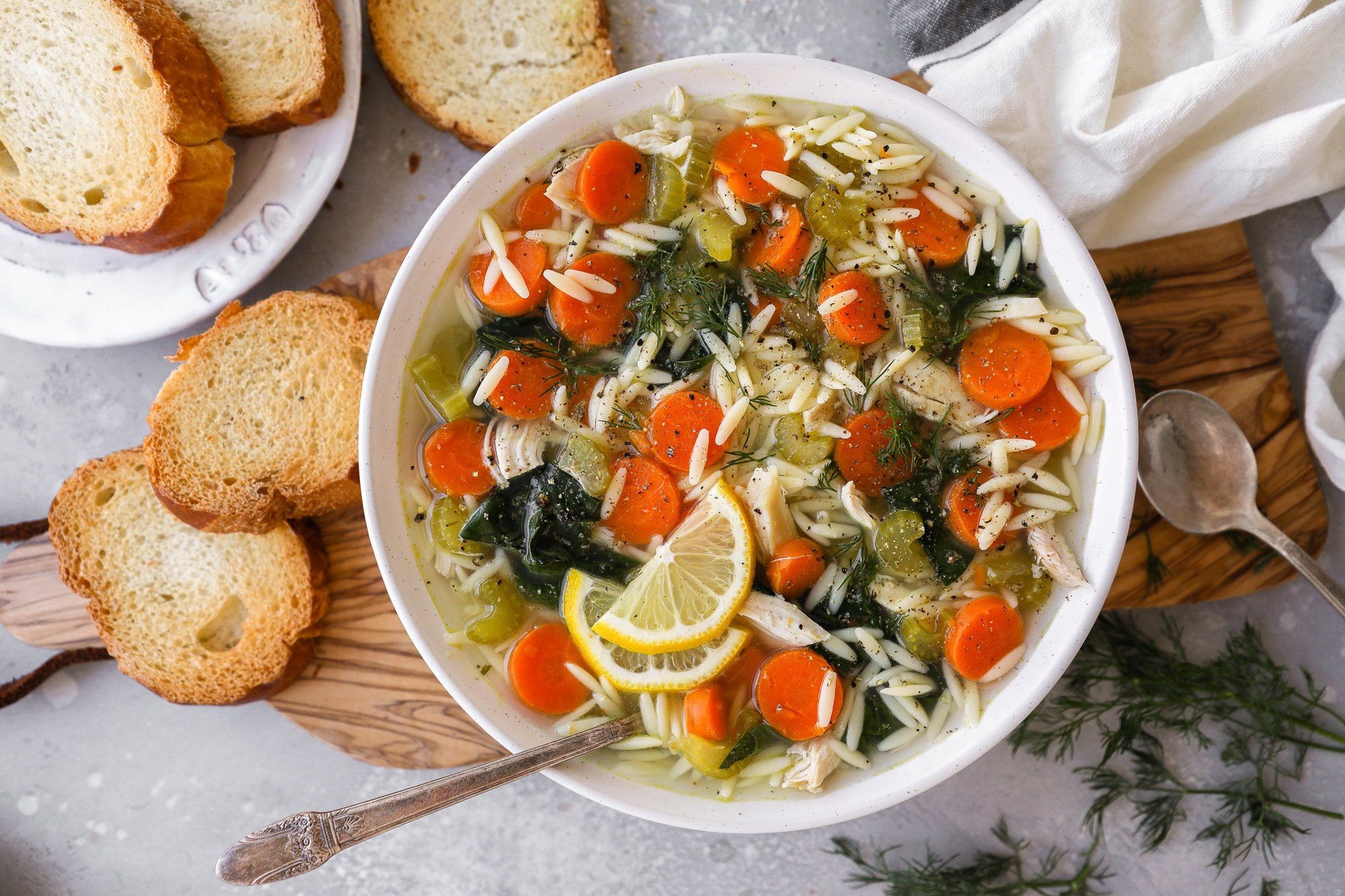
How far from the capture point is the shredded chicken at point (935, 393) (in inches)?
123

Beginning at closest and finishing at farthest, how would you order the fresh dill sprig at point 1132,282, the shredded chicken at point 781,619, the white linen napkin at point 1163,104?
the shredded chicken at point 781,619 < the white linen napkin at point 1163,104 < the fresh dill sprig at point 1132,282

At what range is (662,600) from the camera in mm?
3062

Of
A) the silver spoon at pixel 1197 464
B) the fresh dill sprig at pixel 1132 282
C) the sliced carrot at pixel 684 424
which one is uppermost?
the sliced carrot at pixel 684 424

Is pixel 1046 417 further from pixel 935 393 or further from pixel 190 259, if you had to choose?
pixel 190 259

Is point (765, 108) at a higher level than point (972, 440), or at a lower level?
higher

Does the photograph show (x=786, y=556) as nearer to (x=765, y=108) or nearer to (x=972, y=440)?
(x=972, y=440)

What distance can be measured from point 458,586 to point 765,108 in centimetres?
194

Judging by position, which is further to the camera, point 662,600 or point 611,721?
point 611,721

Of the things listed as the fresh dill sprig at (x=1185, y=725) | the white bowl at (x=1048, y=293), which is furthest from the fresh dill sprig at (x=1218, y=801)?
the white bowl at (x=1048, y=293)

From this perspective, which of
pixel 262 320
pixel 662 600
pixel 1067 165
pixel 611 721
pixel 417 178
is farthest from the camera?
pixel 417 178

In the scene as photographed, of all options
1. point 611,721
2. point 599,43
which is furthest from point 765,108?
point 611,721

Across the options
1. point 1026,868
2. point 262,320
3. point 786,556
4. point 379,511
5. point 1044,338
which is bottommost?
point 1026,868

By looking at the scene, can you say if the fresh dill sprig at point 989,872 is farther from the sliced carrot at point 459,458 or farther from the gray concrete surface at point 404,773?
the sliced carrot at point 459,458

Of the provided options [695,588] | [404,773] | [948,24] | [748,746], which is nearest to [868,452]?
[695,588]
